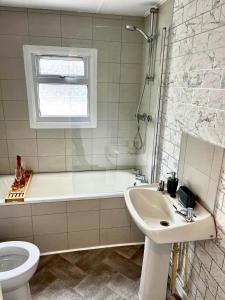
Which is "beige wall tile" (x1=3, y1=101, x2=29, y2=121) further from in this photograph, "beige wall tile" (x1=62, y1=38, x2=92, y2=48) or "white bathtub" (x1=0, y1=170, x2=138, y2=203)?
"beige wall tile" (x1=62, y1=38, x2=92, y2=48)

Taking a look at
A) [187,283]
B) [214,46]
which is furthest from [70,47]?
[187,283]

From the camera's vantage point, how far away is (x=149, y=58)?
102 inches

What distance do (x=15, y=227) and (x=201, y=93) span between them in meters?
1.97

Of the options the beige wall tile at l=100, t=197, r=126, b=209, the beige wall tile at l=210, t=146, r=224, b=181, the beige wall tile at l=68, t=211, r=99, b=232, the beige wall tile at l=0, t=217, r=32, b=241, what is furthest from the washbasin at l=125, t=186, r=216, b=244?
the beige wall tile at l=0, t=217, r=32, b=241

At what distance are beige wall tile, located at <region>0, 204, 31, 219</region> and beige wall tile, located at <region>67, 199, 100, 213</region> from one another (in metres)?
0.38

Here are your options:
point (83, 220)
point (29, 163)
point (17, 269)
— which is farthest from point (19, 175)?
point (17, 269)

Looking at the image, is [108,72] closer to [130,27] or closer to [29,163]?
[130,27]

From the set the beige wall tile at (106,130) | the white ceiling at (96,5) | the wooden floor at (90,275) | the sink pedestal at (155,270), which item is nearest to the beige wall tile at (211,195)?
the sink pedestal at (155,270)

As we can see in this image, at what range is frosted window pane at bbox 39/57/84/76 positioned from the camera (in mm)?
2732

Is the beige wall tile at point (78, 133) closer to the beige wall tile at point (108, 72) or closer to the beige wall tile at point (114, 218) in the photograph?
the beige wall tile at point (108, 72)

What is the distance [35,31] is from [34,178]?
1681 mm

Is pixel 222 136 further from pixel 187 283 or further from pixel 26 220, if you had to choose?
pixel 26 220

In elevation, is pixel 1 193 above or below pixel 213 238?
below

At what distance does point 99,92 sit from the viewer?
2.88m
